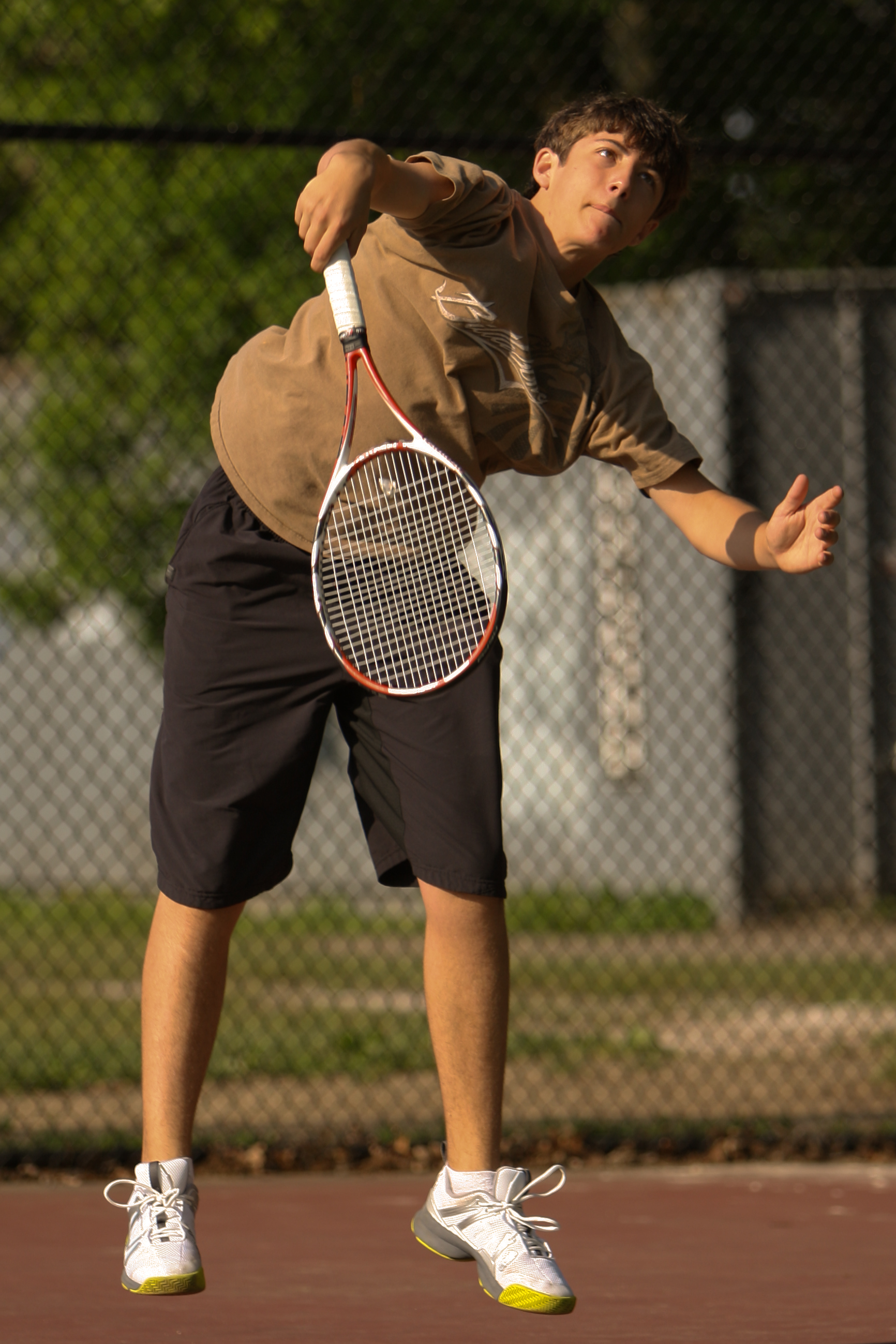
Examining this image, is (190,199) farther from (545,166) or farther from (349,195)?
(349,195)

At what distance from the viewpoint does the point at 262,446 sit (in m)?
2.98

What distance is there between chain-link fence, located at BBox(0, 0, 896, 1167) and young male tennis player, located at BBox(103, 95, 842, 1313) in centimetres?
372

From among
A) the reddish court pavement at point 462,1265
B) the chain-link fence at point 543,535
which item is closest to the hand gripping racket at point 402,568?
the reddish court pavement at point 462,1265

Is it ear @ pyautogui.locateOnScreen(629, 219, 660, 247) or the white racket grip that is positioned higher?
ear @ pyautogui.locateOnScreen(629, 219, 660, 247)

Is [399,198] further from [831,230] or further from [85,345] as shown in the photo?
A: [831,230]

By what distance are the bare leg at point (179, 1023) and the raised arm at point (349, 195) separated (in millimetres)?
1096

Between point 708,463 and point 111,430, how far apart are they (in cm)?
303

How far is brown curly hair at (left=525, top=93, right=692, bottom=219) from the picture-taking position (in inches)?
116

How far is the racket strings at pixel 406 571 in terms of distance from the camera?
288 cm

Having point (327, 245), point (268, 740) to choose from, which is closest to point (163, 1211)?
point (268, 740)

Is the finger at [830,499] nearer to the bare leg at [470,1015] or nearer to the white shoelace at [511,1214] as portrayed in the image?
the bare leg at [470,1015]

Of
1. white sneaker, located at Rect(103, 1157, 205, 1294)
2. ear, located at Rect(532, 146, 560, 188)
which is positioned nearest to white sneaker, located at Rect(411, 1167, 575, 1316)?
white sneaker, located at Rect(103, 1157, 205, 1294)

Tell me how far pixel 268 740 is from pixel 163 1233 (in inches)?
31.3

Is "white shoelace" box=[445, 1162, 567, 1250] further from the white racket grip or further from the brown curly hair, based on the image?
the brown curly hair
